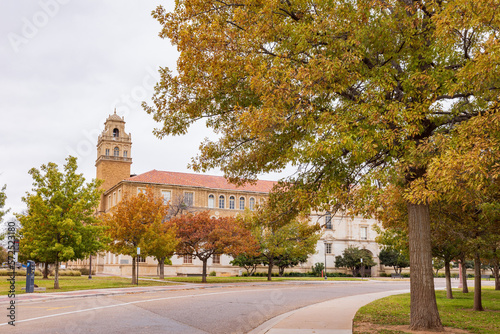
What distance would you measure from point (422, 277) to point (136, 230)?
25760 millimetres

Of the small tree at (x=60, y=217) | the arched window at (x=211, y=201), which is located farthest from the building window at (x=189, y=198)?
the small tree at (x=60, y=217)

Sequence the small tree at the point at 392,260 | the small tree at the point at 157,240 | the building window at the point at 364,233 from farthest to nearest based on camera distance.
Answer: the building window at the point at 364,233 → the small tree at the point at 392,260 → the small tree at the point at 157,240

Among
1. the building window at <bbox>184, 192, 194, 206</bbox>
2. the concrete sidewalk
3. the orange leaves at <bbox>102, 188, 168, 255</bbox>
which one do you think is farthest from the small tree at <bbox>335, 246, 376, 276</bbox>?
the concrete sidewalk

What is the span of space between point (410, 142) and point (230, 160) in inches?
208

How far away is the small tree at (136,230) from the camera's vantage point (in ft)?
108

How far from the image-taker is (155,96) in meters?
12.5

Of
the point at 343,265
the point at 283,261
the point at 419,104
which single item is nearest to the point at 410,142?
the point at 419,104

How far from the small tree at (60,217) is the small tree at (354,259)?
4580cm

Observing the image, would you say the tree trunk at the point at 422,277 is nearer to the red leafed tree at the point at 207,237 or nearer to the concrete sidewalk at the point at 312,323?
the concrete sidewalk at the point at 312,323

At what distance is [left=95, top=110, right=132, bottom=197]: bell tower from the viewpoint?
74.4 m

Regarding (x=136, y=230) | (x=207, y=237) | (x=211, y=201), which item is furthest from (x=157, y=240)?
(x=211, y=201)

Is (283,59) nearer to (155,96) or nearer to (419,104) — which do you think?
(419,104)

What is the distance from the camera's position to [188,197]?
68.3 m

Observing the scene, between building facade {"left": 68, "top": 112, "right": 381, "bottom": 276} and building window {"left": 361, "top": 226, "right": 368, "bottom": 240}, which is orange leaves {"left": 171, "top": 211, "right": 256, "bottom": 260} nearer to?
building facade {"left": 68, "top": 112, "right": 381, "bottom": 276}
